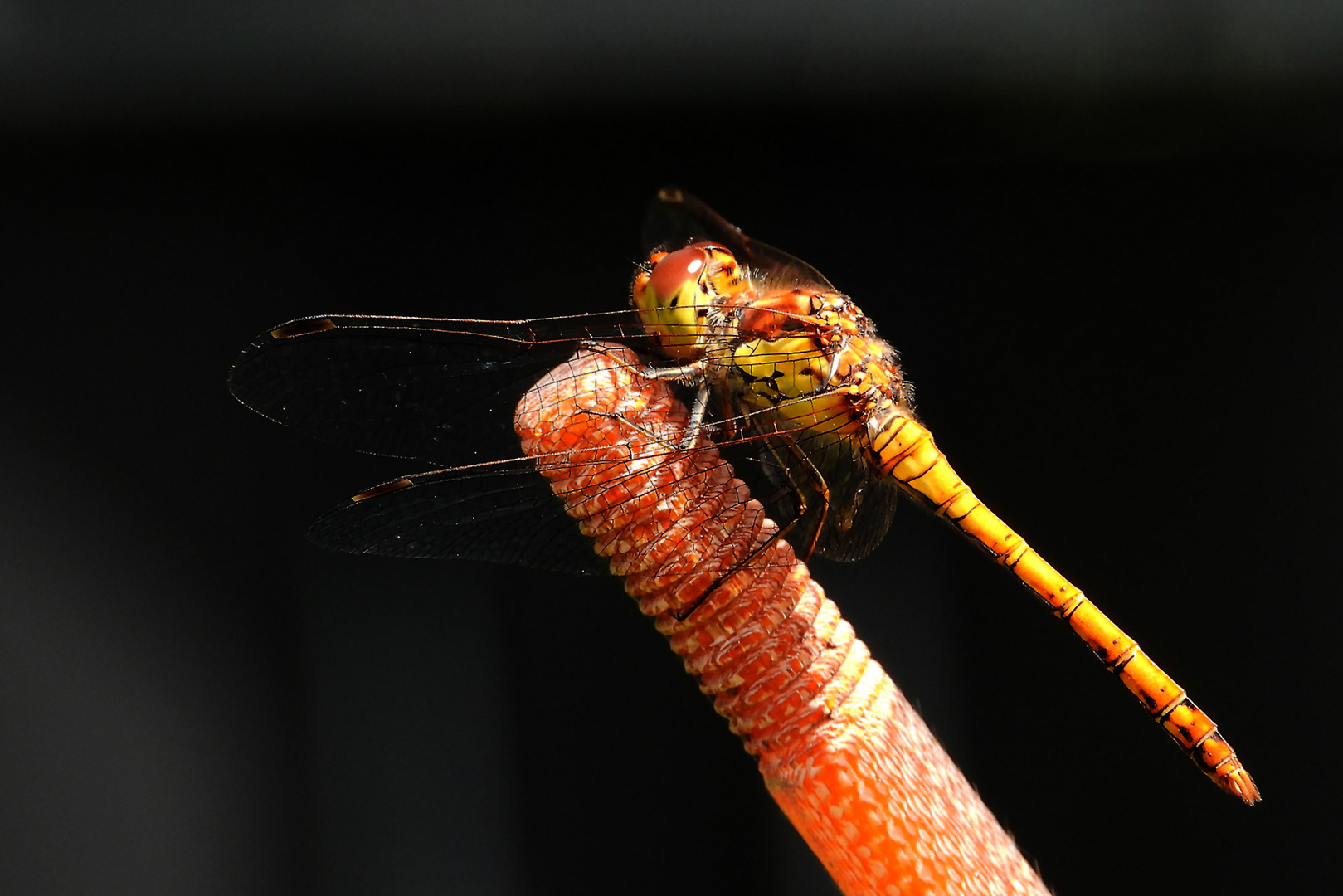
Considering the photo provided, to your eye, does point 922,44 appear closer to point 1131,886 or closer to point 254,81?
point 254,81

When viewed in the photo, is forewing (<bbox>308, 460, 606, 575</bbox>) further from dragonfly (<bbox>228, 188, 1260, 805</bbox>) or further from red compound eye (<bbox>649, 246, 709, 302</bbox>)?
red compound eye (<bbox>649, 246, 709, 302</bbox>)

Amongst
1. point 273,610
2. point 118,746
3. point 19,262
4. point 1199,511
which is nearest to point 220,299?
point 19,262

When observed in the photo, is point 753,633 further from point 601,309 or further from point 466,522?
point 601,309

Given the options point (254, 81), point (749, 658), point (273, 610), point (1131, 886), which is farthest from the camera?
point (1131, 886)

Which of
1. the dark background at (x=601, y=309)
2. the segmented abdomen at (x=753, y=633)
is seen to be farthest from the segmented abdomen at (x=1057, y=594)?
the dark background at (x=601, y=309)

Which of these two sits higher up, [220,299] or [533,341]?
[220,299]

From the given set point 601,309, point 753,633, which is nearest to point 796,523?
point 753,633

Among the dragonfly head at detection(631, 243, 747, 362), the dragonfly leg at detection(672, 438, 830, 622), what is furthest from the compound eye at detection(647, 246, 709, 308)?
the dragonfly leg at detection(672, 438, 830, 622)

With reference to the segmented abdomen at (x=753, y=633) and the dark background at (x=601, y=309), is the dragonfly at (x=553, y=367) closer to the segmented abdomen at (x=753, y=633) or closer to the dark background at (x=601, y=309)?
the segmented abdomen at (x=753, y=633)
